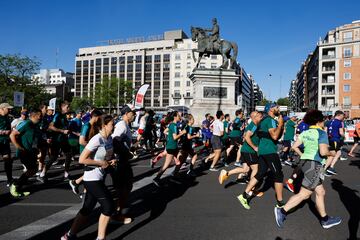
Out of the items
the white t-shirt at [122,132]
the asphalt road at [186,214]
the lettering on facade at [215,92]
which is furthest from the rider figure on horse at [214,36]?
the white t-shirt at [122,132]

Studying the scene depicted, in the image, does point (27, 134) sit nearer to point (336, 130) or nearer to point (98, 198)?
point (98, 198)

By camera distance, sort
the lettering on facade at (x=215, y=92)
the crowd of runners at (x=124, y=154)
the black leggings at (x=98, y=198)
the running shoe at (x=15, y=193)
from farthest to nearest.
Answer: the lettering on facade at (x=215, y=92) < the running shoe at (x=15, y=193) < the crowd of runners at (x=124, y=154) < the black leggings at (x=98, y=198)

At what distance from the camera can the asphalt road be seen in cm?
485

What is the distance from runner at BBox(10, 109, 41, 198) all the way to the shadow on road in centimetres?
610

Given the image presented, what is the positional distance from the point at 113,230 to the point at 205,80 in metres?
22.4

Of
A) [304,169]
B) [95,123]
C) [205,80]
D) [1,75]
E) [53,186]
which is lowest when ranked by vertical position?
[53,186]

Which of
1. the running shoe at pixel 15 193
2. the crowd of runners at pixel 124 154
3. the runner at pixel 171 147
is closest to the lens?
the crowd of runners at pixel 124 154

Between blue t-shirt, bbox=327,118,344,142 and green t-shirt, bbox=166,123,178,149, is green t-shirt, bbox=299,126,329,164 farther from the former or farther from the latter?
blue t-shirt, bbox=327,118,344,142

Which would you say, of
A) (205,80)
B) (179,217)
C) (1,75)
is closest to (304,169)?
(179,217)

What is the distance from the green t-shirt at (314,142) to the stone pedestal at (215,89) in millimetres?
21066

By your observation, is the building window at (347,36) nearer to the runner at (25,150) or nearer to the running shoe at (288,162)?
the running shoe at (288,162)

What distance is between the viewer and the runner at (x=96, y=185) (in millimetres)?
4180

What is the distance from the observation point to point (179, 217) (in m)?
5.64

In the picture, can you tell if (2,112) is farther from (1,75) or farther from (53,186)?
(1,75)
